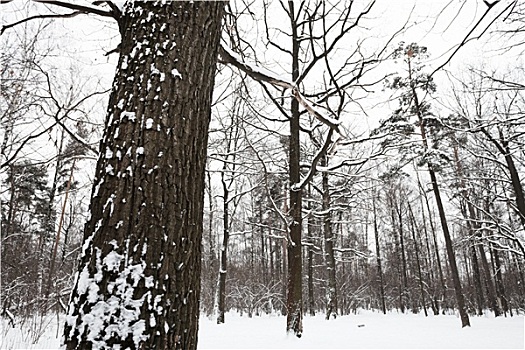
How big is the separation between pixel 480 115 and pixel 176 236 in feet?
48.1

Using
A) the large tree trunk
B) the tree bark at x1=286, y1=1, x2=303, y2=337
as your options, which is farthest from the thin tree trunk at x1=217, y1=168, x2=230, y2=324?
the large tree trunk

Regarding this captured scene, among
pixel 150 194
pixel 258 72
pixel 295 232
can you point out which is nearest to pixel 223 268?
pixel 295 232

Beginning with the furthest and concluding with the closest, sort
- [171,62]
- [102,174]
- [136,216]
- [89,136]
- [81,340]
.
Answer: [89,136] < [171,62] < [102,174] < [136,216] < [81,340]

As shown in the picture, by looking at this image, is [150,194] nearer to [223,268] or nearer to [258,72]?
[258,72]

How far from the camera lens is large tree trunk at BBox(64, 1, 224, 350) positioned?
114cm

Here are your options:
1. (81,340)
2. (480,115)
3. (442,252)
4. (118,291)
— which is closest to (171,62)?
(118,291)

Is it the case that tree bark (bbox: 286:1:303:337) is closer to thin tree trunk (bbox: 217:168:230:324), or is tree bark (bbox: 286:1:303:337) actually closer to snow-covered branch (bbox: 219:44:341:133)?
snow-covered branch (bbox: 219:44:341:133)

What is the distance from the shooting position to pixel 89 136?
5.75 meters

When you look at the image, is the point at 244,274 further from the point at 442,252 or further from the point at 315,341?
the point at 442,252

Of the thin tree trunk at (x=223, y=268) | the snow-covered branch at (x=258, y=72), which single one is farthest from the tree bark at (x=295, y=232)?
the thin tree trunk at (x=223, y=268)

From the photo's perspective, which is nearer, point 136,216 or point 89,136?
point 136,216

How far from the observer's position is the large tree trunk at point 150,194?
1.14m

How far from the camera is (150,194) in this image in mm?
1249

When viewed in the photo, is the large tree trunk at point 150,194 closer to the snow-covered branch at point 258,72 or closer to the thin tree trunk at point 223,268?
the snow-covered branch at point 258,72
